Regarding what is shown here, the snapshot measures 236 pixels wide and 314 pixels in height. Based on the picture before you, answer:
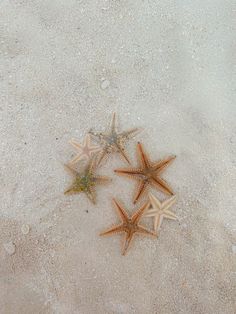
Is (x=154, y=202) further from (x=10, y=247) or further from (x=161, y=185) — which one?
(x=10, y=247)

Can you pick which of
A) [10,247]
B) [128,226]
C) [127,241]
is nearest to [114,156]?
[128,226]

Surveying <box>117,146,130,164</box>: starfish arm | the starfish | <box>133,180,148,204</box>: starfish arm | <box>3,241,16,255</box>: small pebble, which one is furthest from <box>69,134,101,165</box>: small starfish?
<box>3,241,16,255</box>: small pebble

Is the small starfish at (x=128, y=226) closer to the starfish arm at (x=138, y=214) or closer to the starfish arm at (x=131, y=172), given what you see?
the starfish arm at (x=138, y=214)

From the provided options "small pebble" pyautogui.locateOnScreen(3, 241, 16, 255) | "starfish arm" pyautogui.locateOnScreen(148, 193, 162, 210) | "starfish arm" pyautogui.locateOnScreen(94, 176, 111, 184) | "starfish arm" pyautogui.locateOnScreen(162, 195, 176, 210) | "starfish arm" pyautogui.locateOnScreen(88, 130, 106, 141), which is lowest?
"small pebble" pyautogui.locateOnScreen(3, 241, 16, 255)

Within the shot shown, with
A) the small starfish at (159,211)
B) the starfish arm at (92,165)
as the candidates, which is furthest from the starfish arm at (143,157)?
the starfish arm at (92,165)

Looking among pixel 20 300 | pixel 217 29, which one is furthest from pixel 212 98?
pixel 20 300

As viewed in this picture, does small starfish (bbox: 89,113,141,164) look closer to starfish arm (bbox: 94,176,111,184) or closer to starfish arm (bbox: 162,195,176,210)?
starfish arm (bbox: 94,176,111,184)
